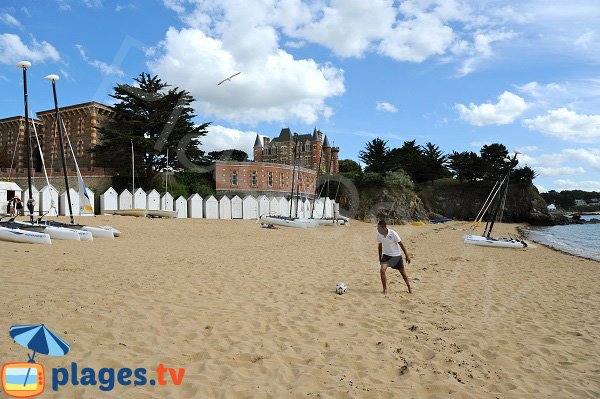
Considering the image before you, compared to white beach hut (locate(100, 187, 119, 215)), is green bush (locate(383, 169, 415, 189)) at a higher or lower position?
higher

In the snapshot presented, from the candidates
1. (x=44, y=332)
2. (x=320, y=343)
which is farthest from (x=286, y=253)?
(x=44, y=332)

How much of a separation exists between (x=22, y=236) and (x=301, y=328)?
13.3 meters

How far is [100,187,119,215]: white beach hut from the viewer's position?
31234mm

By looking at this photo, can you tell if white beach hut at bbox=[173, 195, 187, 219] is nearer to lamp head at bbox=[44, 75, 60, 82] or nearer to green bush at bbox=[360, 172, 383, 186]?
lamp head at bbox=[44, 75, 60, 82]

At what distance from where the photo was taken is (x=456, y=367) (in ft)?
16.6

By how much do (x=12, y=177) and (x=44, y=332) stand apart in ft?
161

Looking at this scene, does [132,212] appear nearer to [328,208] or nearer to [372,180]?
[328,208]

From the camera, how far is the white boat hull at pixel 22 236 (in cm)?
1419

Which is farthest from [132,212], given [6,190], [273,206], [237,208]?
[273,206]

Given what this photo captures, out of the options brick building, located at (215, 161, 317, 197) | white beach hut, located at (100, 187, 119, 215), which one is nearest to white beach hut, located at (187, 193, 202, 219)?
white beach hut, located at (100, 187, 119, 215)

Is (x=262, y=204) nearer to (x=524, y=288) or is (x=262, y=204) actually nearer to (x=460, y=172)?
(x=524, y=288)

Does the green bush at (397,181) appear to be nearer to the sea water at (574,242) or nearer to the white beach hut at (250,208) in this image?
the sea water at (574,242)

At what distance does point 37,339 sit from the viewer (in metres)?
3.44

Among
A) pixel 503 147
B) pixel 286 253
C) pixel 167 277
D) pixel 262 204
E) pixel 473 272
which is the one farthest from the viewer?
pixel 503 147
